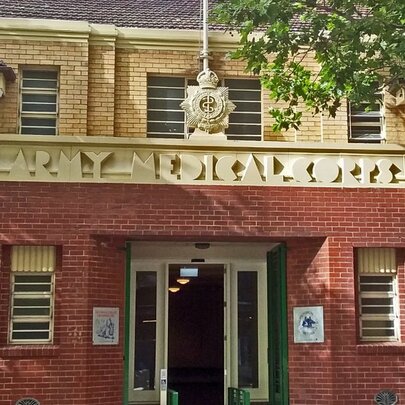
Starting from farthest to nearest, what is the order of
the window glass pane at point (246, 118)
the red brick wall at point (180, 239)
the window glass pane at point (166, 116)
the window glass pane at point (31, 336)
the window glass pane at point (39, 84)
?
the window glass pane at point (246, 118), the window glass pane at point (166, 116), the window glass pane at point (39, 84), the window glass pane at point (31, 336), the red brick wall at point (180, 239)

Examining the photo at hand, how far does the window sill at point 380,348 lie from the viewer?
503 inches

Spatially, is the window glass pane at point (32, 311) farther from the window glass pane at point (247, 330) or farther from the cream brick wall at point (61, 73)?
the window glass pane at point (247, 330)

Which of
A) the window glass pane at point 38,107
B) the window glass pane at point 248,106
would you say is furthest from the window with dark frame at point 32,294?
the window glass pane at point 248,106

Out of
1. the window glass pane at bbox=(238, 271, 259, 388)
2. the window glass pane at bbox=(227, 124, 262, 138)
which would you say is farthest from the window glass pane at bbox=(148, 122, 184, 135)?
the window glass pane at bbox=(238, 271, 259, 388)

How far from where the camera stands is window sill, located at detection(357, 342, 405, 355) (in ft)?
41.9

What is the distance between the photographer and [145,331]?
14.4 m

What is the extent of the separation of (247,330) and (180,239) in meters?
2.62

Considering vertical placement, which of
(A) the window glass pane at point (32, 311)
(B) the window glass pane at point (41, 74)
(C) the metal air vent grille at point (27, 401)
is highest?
(B) the window glass pane at point (41, 74)

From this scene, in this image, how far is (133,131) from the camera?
1434 cm

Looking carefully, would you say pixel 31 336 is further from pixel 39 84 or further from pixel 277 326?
pixel 39 84

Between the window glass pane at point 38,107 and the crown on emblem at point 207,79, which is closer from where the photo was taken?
the crown on emblem at point 207,79

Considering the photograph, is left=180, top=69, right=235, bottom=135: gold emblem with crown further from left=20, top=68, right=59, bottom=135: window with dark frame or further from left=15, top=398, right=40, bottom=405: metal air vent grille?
left=15, top=398, right=40, bottom=405: metal air vent grille

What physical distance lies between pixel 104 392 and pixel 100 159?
3.70 meters

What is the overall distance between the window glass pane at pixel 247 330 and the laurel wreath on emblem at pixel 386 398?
8.10 ft
